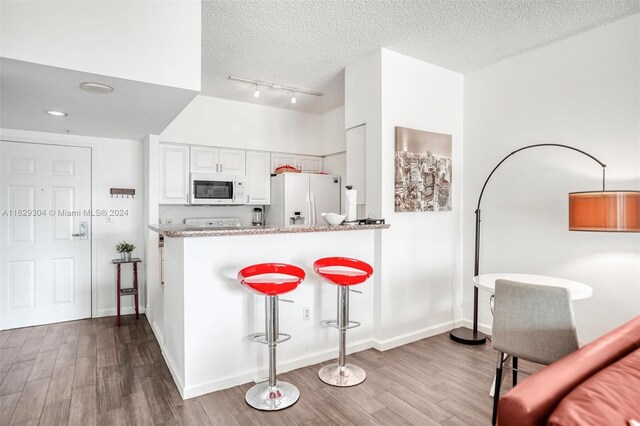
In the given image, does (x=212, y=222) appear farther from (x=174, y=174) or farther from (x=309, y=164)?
(x=309, y=164)

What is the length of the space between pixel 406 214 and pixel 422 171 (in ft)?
1.59

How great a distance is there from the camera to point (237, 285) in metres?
2.65

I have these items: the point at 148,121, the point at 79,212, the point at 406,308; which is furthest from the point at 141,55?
the point at 406,308

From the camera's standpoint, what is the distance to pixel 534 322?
2.01 metres

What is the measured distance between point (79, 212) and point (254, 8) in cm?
324

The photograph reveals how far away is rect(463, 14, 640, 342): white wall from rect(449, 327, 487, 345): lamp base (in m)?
0.27

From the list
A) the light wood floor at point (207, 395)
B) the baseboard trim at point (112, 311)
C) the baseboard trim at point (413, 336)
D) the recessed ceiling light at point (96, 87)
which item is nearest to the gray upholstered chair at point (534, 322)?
the light wood floor at point (207, 395)

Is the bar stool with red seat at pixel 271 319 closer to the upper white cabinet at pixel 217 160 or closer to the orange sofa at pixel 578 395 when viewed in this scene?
the orange sofa at pixel 578 395

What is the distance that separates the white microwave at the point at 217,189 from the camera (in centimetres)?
463

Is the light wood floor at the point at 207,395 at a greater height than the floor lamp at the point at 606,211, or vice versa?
the floor lamp at the point at 606,211

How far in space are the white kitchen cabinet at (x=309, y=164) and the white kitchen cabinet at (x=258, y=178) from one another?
1.76ft

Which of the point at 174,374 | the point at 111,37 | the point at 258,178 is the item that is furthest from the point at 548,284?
the point at 258,178

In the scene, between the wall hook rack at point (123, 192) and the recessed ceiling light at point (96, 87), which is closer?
the recessed ceiling light at point (96, 87)

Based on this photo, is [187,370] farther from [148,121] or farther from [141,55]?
[148,121]
